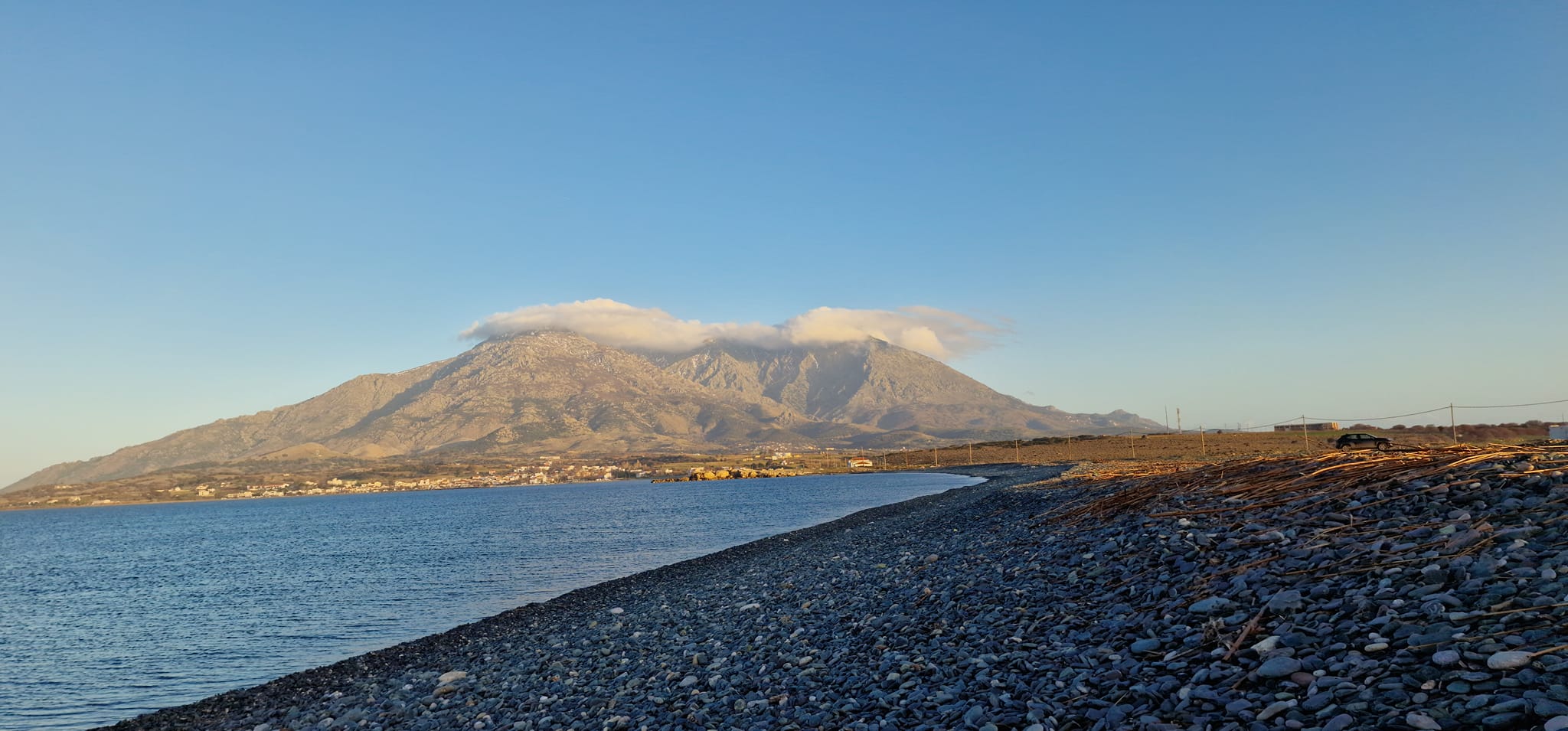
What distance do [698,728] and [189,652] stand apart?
27.2 meters

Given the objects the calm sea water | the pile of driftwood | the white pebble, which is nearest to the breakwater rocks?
the white pebble

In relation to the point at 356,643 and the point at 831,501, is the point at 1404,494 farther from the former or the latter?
the point at 831,501

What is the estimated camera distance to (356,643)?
2675 centimetres

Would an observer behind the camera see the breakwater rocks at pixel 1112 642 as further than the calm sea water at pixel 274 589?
No

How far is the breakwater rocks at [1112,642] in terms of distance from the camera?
21.8ft

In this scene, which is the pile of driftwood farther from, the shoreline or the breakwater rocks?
the shoreline

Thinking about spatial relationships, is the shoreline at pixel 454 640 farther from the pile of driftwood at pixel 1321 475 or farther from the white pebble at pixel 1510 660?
the white pebble at pixel 1510 660

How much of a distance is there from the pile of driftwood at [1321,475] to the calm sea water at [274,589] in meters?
24.4

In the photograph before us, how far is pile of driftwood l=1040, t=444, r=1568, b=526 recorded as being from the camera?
11367 millimetres

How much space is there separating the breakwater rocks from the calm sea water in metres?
6.82

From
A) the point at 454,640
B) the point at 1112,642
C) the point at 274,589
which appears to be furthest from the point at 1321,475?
the point at 274,589

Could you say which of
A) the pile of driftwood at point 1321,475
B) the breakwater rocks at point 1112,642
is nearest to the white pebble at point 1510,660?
the breakwater rocks at point 1112,642

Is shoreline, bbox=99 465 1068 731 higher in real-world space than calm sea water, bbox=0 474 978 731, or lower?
higher

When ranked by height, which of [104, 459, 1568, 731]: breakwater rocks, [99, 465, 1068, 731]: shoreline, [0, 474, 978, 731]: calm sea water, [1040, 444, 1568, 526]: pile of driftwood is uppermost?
[1040, 444, 1568, 526]: pile of driftwood
